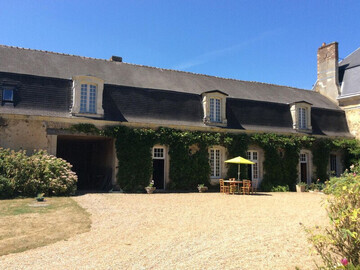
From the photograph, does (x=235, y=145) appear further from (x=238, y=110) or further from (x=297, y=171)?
(x=297, y=171)

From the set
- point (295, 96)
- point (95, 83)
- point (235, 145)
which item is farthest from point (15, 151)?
point (295, 96)

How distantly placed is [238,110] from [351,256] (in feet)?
48.7

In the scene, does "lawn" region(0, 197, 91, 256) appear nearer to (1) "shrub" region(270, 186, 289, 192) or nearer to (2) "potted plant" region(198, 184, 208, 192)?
(2) "potted plant" region(198, 184, 208, 192)

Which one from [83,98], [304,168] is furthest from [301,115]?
[83,98]

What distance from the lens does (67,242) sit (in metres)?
5.41

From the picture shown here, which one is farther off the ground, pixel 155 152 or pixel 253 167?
pixel 155 152

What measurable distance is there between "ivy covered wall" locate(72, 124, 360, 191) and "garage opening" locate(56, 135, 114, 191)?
209 cm

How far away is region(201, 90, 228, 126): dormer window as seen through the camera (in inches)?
674

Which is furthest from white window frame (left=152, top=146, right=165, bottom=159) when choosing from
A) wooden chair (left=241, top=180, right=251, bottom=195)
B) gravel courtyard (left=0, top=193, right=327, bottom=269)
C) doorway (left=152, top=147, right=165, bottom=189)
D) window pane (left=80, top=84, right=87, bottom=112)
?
gravel courtyard (left=0, top=193, right=327, bottom=269)

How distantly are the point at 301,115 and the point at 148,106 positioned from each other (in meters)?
9.75

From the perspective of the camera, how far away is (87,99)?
1468 cm

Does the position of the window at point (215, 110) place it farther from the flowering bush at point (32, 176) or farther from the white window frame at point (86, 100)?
the flowering bush at point (32, 176)

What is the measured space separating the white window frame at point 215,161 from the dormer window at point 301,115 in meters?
5.51

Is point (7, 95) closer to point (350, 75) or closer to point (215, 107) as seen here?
point (215, 107)
